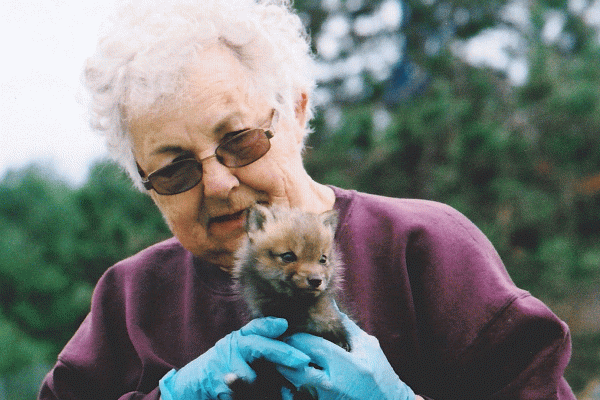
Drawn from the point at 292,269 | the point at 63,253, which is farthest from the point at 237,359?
the point at 63,253

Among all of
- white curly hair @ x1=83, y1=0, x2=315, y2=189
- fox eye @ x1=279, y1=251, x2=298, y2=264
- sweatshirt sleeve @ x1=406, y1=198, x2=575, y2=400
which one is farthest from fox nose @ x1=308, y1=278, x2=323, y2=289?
white curly hair @ x1=83, y1=0, x2=315, y2=189

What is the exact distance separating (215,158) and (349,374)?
0.93m

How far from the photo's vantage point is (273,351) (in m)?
2.21

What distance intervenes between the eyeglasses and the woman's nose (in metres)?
0.02

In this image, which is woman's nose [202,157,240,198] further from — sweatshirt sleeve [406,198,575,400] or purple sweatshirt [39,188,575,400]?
sweatshirt sleeve [406,198,575,400]

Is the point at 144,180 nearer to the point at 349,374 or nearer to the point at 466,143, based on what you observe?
the point at 349,374

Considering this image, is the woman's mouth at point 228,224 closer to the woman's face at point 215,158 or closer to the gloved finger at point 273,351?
the woman's face at point 215,158

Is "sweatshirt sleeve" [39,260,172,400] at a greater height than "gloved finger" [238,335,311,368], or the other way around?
"gloved finger" [238,335,311,368]

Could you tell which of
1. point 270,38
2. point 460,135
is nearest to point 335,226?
point 270,38

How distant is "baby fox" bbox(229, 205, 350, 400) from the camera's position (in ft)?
7.38

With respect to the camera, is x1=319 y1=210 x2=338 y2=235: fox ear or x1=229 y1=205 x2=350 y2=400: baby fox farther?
x1=319 y1=210 x2=338 y2=235: fox ear

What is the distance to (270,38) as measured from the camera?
2594mm

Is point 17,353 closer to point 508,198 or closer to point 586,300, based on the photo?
point 508,198

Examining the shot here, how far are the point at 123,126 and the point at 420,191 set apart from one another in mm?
6448
